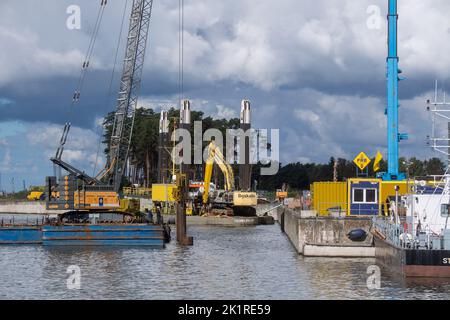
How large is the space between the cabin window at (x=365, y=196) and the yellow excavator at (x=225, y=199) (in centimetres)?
4739

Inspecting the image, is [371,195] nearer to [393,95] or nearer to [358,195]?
[358,195]

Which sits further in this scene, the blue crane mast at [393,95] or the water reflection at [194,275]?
the blue crane mast at [393,95]

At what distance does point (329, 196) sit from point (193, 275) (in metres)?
23.6

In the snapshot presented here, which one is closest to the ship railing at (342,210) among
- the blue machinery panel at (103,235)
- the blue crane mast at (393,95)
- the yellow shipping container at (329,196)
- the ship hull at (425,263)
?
the yellow shipping container at (329,196)

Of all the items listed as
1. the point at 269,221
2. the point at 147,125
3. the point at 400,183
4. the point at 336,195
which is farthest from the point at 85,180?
the point at 147,125

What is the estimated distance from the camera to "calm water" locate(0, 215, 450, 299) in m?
42.7

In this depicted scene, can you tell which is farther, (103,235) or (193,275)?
(103,235)

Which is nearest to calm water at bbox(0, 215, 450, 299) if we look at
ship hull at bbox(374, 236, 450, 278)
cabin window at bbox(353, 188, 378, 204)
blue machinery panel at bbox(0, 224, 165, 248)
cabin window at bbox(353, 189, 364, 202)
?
ship hull at bbox(374, 236, 450, 278)

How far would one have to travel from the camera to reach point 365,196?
214 feet

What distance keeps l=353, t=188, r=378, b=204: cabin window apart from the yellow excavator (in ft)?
155

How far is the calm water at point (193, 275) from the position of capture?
4269 cm

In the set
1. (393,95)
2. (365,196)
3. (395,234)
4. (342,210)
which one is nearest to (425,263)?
(395,234)

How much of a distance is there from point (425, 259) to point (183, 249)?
28.6 metres

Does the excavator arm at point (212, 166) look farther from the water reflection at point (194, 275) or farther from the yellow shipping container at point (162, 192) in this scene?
the water reflection at point (194, 275)
